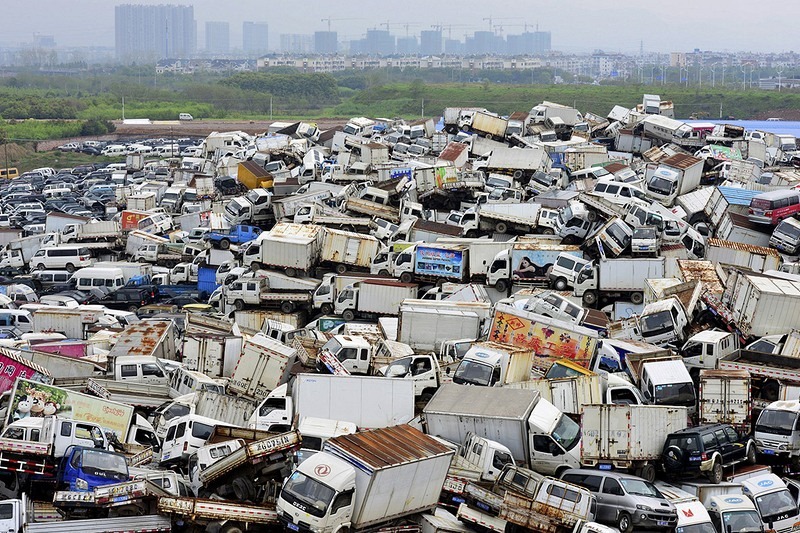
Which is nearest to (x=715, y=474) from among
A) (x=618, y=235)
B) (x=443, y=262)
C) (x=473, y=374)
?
(x=473, y=374)

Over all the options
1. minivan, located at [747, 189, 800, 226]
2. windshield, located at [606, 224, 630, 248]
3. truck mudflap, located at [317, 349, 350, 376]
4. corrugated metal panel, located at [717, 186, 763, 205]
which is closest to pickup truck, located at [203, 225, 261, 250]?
windshield, located at [606, 224, 630, 248]

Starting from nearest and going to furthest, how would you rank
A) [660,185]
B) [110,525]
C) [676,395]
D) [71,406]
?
[110,525] → [71,406] → [676,395] → [660,185]

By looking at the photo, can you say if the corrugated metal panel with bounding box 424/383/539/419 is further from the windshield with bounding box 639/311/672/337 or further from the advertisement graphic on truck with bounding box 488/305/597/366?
the windshield with bounding box 639/311/672/337

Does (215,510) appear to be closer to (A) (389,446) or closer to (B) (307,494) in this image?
(B) (307,494)

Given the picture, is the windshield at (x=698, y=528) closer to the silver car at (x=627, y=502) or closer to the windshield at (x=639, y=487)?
the silver car at (x=627, y=502)

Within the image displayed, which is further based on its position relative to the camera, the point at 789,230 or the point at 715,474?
the point at 789,230

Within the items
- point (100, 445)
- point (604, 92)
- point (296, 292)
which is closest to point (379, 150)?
point (296, 292)

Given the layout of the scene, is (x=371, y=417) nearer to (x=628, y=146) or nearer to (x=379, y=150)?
(x=379, y=150)
